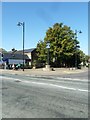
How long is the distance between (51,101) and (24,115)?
273 cm

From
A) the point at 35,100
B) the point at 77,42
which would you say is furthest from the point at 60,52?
the point at 35,100

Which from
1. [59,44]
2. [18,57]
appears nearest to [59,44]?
[59,44]

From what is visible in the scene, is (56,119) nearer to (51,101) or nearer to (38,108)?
(38,108)

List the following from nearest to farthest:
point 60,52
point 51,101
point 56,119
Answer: point 56,119, point 51,101, point 60,52

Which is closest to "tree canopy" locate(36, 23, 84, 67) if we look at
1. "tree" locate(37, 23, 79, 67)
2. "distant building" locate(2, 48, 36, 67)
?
"tree" locate(37, 23, 79, 67)

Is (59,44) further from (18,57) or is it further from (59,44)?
(18,57)

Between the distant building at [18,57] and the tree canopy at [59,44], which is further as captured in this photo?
the distant building at [18,57]

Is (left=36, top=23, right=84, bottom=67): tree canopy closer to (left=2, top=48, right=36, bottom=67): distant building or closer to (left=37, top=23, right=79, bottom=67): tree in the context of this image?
(left=37, top=23, right=79, bottom=67): tree

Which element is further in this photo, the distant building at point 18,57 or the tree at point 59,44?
the distant building at point 18,57

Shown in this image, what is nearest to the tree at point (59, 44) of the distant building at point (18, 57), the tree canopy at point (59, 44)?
the tree canopy at point (59, 44)

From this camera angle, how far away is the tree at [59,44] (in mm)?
70344

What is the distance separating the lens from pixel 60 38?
235ft

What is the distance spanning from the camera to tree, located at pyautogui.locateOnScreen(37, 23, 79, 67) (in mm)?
Answer: 70344

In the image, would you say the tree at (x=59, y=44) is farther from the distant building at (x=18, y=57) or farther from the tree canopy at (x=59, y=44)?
the distant building at (x=18, y=57)
